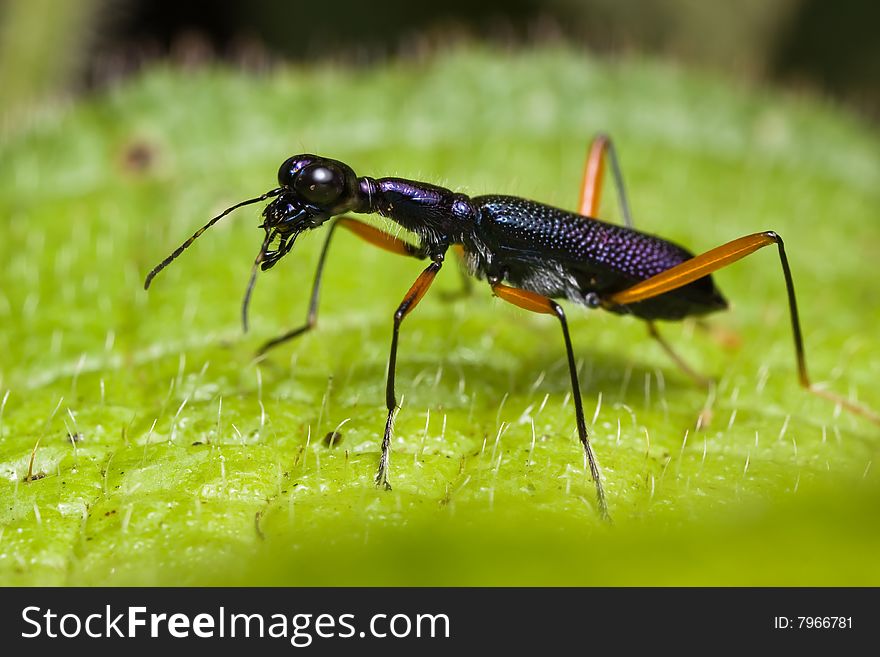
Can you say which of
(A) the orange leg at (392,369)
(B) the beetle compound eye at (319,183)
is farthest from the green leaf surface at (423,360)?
(B) the beetle compound eye at (319,183)

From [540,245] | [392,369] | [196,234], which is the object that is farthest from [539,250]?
[196,234]

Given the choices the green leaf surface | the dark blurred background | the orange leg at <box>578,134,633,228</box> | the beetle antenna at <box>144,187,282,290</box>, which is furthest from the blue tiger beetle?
the dark blurred background

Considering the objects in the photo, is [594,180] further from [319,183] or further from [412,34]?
[412,34]

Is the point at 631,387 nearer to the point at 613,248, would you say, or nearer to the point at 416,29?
the point at 613,248

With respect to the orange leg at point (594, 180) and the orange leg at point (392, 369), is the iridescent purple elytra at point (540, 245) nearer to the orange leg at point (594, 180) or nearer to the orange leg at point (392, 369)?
the orange leg at point (392, 369)

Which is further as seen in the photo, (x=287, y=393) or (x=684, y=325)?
(x=684, y=325)

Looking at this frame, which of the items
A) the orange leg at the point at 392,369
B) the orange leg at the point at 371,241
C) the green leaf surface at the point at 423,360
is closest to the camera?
the green leaf surface at the point at 423,360

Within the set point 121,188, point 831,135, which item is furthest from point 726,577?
point 831,135
